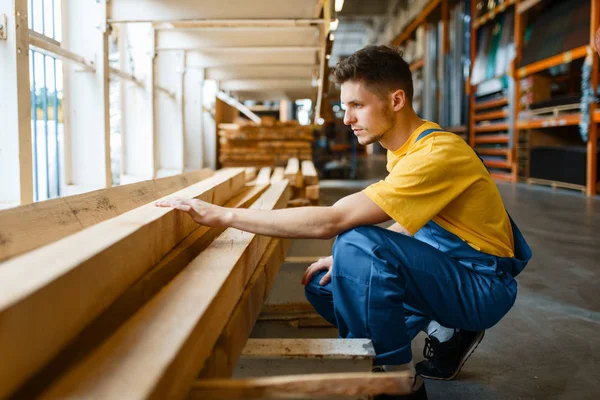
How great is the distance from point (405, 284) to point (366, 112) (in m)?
0.66

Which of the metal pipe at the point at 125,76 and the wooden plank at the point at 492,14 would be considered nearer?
the metal pipe at the point at 125,76

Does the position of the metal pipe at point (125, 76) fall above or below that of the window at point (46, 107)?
above

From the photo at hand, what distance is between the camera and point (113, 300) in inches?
58.7

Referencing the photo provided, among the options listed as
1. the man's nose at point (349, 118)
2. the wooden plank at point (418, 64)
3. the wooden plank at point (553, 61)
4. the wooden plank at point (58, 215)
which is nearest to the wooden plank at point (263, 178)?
the wooden plank at point (58, 215)

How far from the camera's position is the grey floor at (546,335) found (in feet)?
7.59

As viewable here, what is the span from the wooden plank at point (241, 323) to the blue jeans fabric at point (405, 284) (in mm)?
337

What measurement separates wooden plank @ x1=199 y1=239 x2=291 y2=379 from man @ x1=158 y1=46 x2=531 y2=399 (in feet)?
0.99

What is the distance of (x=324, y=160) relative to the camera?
583 inches

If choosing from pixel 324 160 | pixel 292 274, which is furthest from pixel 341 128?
pixel 292 274

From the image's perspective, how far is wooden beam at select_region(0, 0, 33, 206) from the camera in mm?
3137

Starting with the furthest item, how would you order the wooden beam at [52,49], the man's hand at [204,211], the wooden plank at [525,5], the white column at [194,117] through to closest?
the wooden plank at [525,5], the white column at [194,117], the wooden beam at [52,49], the man's hand at [204,211]

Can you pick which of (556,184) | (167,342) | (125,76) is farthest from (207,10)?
(556,184)

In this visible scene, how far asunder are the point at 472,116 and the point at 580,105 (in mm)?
5224

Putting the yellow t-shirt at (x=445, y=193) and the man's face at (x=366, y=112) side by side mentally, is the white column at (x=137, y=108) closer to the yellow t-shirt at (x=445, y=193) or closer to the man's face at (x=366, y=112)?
the man's face at (x=366, y=112)
